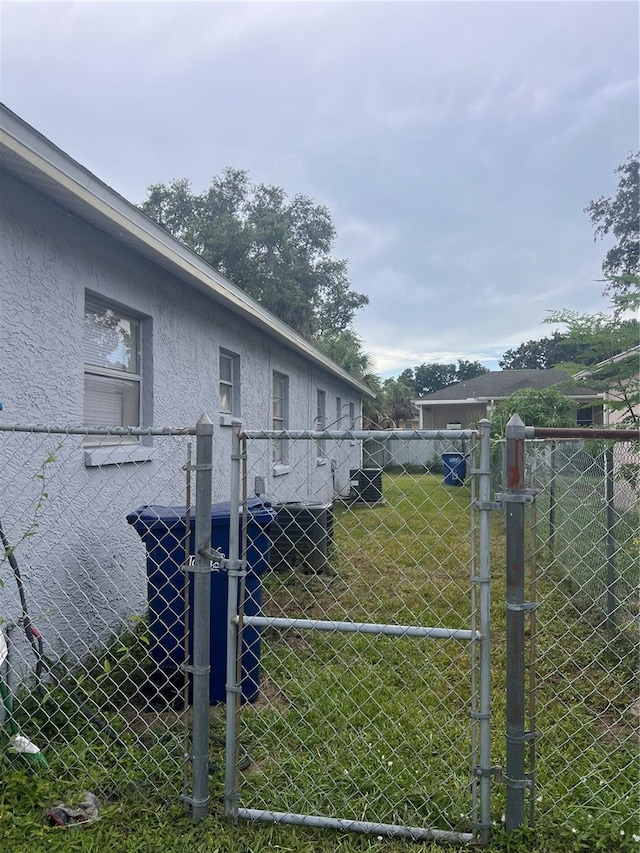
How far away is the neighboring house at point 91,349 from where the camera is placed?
346 centimetres

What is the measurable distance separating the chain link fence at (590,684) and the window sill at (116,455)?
9.74ft

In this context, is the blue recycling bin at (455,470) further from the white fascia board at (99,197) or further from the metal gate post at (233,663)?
the white fascia board at (99,197)

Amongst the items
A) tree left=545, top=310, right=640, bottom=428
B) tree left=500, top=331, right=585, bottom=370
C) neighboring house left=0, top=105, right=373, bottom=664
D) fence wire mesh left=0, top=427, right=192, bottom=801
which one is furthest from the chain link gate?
tree left=500, top=331, right=585, bottom=370

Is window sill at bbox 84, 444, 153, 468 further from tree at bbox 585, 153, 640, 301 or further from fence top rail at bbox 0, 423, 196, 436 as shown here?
tree at bbox 585, 153, 640, 301

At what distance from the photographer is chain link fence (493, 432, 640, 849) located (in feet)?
7.99

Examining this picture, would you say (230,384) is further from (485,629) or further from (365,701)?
(485,629)

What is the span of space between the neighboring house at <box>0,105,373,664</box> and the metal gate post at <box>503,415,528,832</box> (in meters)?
2.42

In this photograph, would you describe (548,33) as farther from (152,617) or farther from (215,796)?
(215,796)

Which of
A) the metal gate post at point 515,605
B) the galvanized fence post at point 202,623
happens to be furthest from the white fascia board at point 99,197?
the metal gate post at point 515,605

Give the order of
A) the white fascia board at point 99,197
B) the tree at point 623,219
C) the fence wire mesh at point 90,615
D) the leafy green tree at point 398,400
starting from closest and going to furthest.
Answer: the fence wire mesh at point 90,615, the white fascia board at point 99,197, the tree at point 623,219, the leafy green tree at point 398,400

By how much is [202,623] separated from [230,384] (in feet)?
18.7

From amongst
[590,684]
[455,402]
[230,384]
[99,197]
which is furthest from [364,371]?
[590,684]

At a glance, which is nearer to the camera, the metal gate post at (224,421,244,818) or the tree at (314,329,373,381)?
the metal gate post at (224,421,244,818)

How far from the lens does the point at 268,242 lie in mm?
33406
